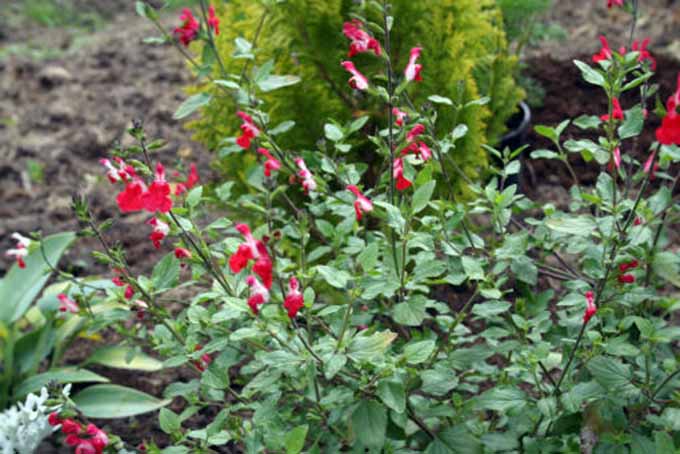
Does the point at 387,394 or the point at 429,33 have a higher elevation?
the point at 429,33

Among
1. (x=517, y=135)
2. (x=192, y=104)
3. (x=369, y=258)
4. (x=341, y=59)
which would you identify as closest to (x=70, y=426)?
(x=369, y=258)

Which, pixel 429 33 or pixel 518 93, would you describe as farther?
pixel 518 93

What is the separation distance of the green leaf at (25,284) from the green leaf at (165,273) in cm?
103

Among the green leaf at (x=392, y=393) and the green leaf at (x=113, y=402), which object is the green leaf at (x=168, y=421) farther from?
Answer: the green leaf at (x=113, y=402)

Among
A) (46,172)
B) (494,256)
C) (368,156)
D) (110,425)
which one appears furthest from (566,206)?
(46,172)

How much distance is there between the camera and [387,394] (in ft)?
5.00

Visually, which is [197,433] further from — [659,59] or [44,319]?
[659,59]

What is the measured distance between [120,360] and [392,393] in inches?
56.9

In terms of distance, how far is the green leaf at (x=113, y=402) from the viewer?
2441mm

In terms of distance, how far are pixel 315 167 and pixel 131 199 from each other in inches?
26.2

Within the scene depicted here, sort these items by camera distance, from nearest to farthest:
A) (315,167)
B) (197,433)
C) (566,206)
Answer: (197,433) → (315,167) → (566,206)

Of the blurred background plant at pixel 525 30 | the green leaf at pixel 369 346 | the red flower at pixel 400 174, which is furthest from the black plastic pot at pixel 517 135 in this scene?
the green leaf at pixel 369 346

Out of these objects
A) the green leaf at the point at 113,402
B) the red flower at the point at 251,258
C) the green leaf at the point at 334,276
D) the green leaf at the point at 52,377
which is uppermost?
the red flower at the point at 251,258

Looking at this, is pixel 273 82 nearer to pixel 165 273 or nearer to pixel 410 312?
pixel 165 273
